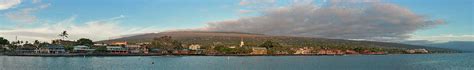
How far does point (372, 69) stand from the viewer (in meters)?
99.1

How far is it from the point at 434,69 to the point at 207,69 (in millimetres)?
38274

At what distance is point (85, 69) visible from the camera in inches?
3585

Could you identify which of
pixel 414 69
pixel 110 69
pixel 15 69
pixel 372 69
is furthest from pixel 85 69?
pixel 414 69

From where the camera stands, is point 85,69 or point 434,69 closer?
point 85,69

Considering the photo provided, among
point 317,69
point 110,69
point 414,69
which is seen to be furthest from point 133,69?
point 414,69

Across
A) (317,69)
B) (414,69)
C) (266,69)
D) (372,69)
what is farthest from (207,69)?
(414,69)

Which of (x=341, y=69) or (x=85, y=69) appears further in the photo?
(x=341, y=69)

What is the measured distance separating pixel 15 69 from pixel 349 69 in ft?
177

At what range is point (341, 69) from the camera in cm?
9731

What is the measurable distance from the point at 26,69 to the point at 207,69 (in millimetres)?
28871

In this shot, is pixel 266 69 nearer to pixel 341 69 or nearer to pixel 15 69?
pixel 341 69

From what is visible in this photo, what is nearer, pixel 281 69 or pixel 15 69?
pixel 15 69

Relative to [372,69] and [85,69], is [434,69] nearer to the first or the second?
[372,69]

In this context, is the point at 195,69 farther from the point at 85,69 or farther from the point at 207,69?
the point at 85,69
